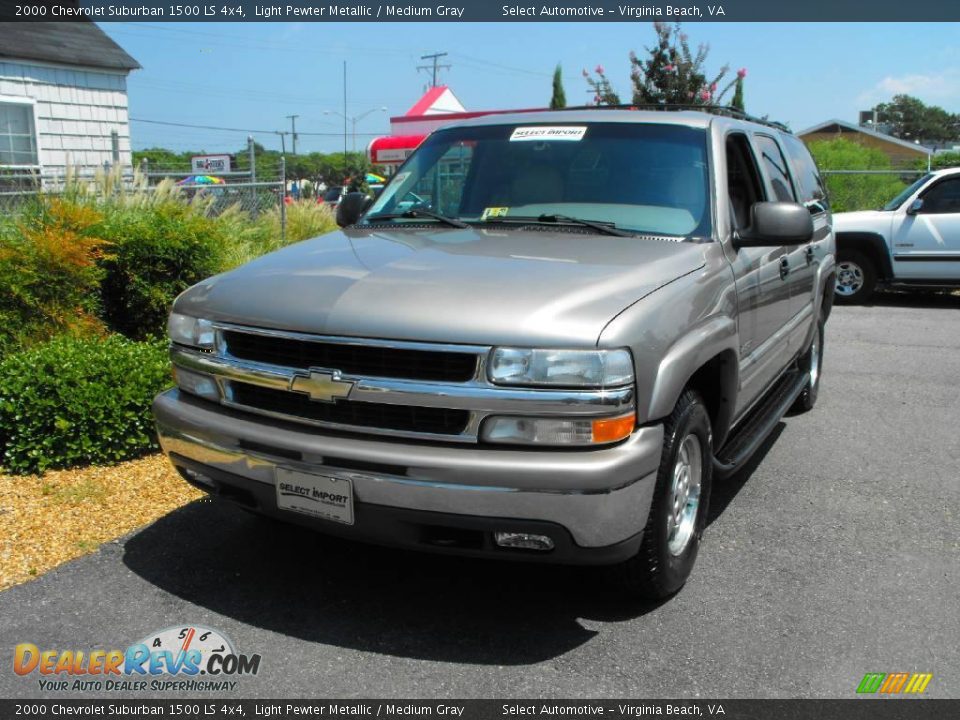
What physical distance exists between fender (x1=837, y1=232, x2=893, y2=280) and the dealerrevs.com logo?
1113cm

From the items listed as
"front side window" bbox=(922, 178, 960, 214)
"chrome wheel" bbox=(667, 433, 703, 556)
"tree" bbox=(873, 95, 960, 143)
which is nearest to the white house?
"front side window" bbox=(922, 178, 960, 214)

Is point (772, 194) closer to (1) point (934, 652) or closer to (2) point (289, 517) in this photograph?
(1) point (934, 652)

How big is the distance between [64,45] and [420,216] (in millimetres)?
12723

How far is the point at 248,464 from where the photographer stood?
130 inches

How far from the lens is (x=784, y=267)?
16.2ft

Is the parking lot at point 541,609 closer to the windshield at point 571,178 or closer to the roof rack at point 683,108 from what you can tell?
the windshield at point 571,178

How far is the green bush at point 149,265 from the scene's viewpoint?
6727 millimetres

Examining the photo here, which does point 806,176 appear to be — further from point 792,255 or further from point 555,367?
point 555,367

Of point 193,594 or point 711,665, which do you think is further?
point 193,594

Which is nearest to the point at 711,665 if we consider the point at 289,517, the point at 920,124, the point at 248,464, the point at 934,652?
the point at 934,652

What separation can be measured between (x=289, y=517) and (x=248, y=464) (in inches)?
9.6

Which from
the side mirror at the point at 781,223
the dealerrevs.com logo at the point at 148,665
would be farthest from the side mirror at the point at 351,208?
the dealerrevs.com logo at the point at 148,665

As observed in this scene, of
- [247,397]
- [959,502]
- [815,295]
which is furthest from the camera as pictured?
[815,295]

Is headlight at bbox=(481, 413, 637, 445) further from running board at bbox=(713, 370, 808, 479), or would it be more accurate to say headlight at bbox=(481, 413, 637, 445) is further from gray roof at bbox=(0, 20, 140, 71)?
gray roof at bbox=(0, 20, 140, 71)
